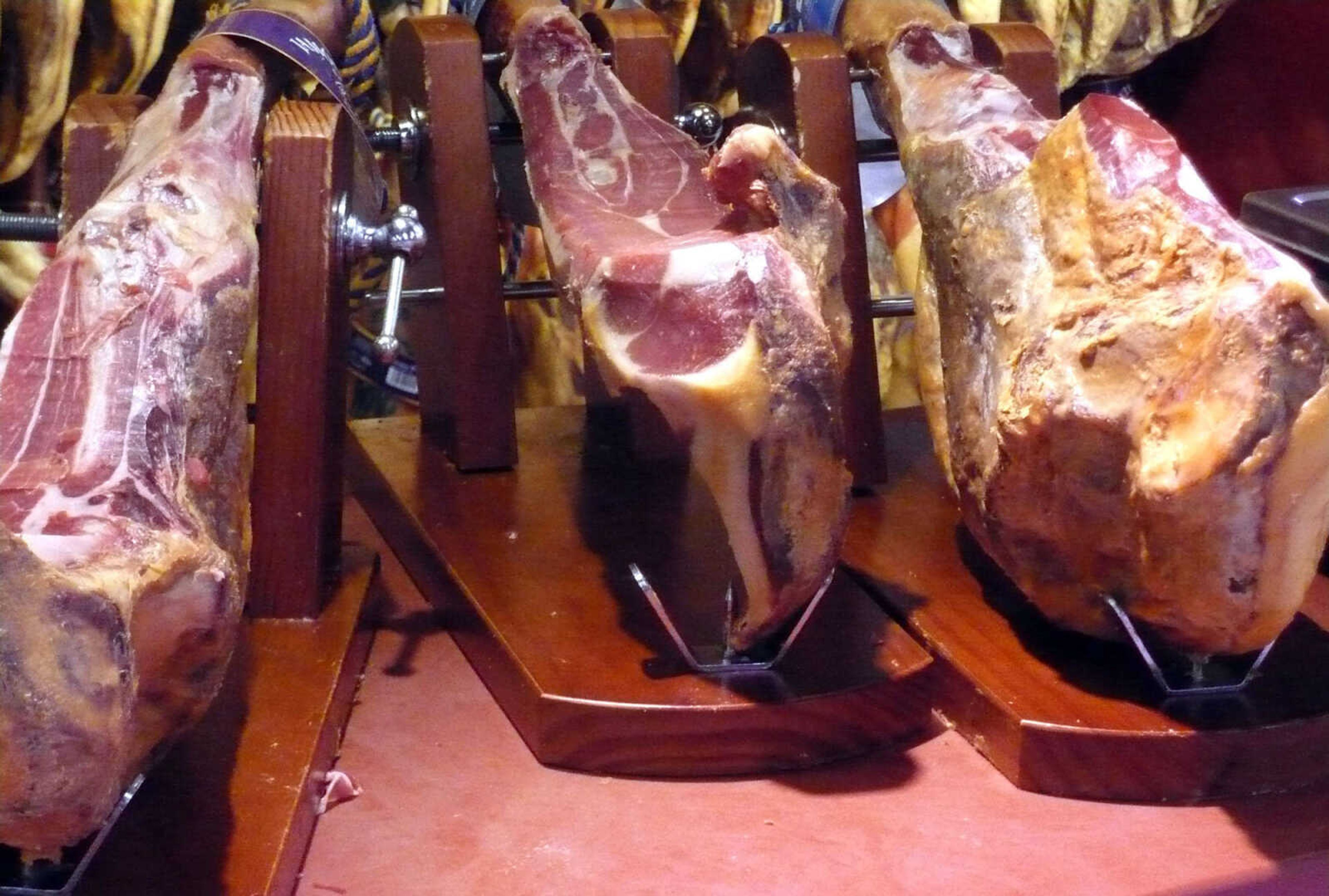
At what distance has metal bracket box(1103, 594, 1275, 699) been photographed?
34.4 inches

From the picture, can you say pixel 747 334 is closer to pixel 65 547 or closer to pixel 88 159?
pixel 65 547

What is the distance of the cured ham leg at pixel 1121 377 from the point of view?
0.73m

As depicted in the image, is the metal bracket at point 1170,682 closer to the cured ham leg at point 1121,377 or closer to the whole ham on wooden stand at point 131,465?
the cured ham leg at point 1121,377

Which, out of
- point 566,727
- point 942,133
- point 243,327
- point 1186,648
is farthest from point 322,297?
point 1186,648

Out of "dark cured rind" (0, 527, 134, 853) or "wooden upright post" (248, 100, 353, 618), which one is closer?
"dark cured rind" (0, 527, 134, 853)

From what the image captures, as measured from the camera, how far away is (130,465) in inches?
27.6

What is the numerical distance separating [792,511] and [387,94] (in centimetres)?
86

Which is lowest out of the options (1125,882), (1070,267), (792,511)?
(1125,882)

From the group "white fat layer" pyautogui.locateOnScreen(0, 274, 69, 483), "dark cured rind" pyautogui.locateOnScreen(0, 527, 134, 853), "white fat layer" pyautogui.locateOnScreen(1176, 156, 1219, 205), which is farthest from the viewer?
"white fat layer" pyautogui.locateOnScreen(1176, 156, 1219, 205)

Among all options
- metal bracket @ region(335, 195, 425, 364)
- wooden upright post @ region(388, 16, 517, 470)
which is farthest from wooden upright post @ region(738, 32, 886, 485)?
metal bracket @ region(335, 195, 425, 364)

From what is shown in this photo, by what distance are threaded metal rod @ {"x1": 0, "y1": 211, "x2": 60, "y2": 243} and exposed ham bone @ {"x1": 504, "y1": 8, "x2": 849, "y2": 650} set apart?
0.37 meters

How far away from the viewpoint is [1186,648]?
0.87 metres

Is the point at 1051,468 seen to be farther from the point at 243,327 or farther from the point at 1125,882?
the point at 243,327

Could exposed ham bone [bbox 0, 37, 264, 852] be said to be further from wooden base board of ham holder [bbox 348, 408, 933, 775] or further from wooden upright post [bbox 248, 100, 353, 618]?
wooden base board of ham holder [bbox 348, 408, 933, 775]
